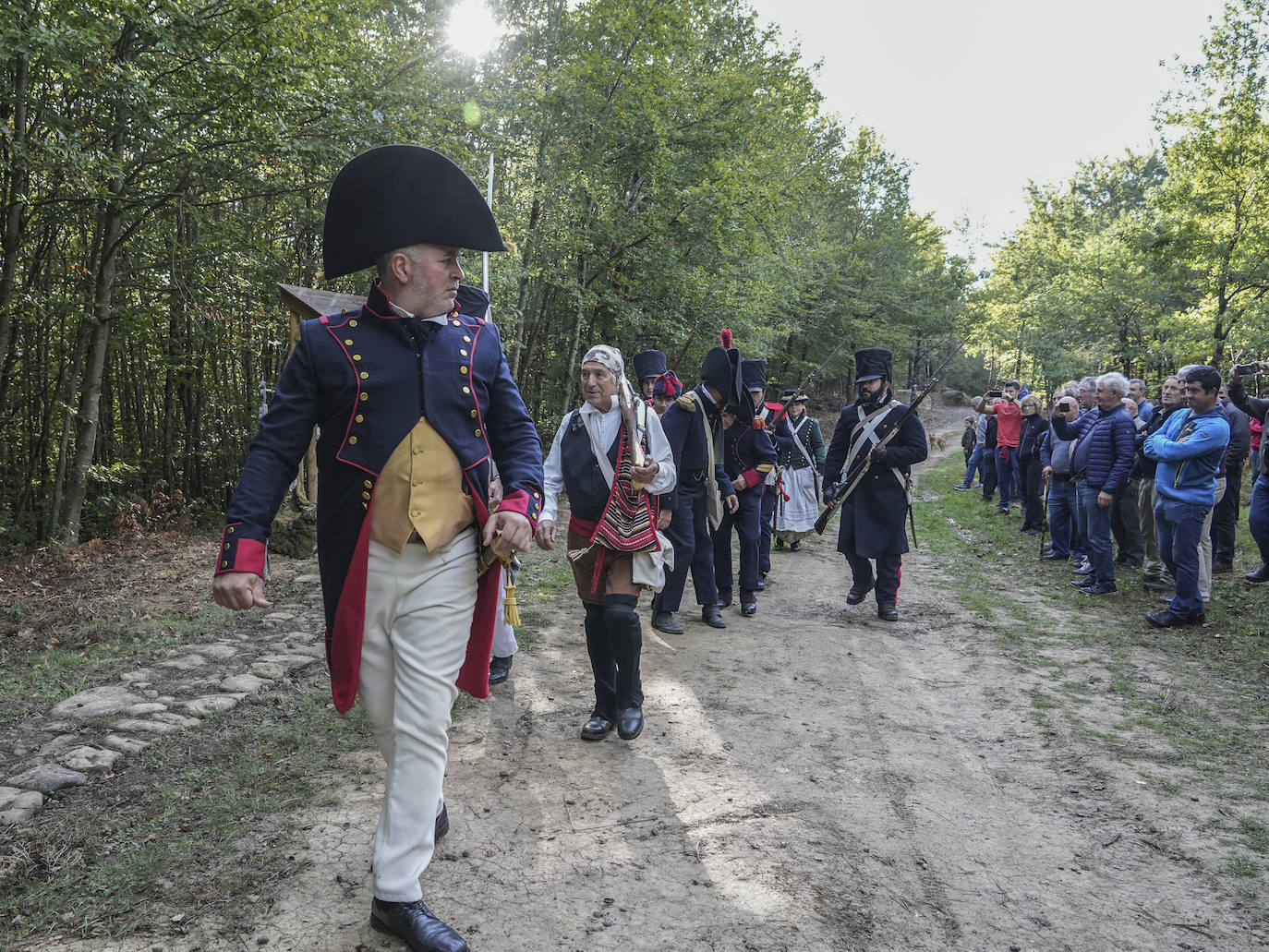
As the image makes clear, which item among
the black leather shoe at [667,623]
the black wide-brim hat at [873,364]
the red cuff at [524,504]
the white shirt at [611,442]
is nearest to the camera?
the red cuff at [524,504]

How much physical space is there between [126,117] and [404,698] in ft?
24.9

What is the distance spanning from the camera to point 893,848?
10.9 feet

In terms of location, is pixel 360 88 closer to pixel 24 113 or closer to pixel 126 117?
pixel 126 117

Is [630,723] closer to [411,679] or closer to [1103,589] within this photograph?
[411,679]

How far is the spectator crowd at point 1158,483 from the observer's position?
7.04 m

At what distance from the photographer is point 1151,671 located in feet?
19.7

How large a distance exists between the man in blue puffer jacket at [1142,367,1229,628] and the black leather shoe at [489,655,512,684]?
18.9ft

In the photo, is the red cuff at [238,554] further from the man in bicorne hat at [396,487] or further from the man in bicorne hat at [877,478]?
the man in bicorne hat at [877,478]

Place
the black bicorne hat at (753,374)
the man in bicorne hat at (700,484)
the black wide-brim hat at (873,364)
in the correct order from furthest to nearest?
1. the black bicorne hat at (753,374)
2. the black wide-brim hat at (873,364)
3. the man in bicorne hat at (700,484)

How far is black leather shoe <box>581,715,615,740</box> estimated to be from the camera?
4.38 metres

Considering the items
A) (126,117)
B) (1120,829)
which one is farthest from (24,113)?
(1120,829)

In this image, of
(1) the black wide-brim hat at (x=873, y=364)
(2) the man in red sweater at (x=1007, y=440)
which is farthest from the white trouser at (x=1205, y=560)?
(2) the man in red sweater at (x=1007, y=440)

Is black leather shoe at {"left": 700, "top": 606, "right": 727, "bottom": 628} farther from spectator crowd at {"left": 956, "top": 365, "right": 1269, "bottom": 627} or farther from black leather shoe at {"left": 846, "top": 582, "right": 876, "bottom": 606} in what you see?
spectator crowd at {"left": 956, "top": 365, "right": 1269, "bottom": 627}

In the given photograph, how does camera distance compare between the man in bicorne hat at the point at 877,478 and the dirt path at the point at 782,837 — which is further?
the man in bicorne hat at the point at 877,478
